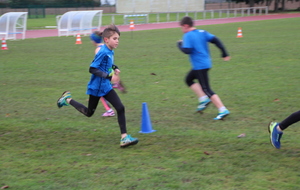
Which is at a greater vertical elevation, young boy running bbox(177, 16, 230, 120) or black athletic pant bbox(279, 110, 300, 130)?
young boy running bbox(177, 16, 230, 120)

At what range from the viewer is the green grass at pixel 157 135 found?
14.6 ft

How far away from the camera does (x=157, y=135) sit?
241 inches

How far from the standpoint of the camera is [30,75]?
11898 millimetres

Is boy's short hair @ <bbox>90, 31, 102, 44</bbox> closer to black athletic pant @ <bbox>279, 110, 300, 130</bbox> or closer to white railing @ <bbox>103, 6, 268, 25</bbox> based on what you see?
black athletic pant @ <bbox>279, 110, 300, 130</bbox>

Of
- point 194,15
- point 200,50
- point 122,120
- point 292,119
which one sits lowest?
point 194,15

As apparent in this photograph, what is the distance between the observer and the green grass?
4445 millimetres

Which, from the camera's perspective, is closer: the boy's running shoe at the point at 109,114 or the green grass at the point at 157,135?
the green grass at the point at 157,135

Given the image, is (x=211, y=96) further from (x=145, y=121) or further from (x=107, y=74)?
(x=107, y=74)

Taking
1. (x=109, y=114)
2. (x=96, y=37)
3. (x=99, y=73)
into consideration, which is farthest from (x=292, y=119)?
(x=96, y=37)

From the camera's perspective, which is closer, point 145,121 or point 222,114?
point 145,121

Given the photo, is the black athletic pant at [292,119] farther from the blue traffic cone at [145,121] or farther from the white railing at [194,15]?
the white railing at [194,15]

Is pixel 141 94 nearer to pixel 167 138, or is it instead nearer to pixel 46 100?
pixel 46 100

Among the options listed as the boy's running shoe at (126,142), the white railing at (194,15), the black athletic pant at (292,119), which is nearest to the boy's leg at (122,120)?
the boy's running shoe at (126,142)

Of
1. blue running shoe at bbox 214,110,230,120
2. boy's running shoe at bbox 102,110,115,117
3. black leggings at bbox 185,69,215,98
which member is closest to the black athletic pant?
blue running shoe at bbox 214,110,230,120
